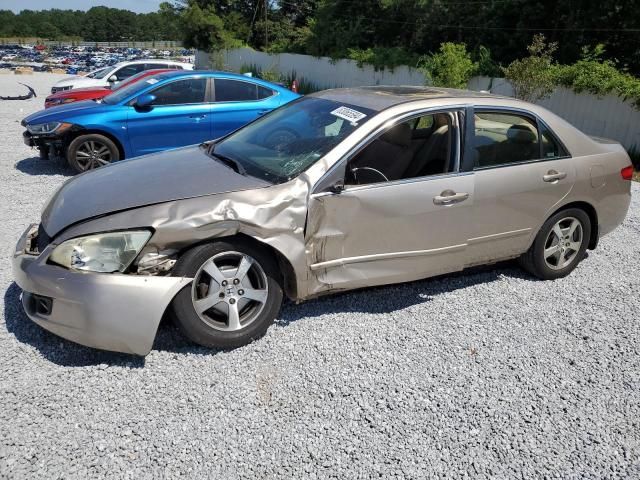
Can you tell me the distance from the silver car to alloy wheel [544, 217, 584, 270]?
1 cm

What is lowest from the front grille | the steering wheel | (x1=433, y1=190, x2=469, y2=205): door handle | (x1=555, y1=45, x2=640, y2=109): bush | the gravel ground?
the gravel ground

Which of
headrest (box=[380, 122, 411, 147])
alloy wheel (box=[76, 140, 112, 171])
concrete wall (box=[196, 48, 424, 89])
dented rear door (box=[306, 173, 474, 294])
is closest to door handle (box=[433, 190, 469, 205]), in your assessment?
dented rear door (box=[306, 173, 474, 294])

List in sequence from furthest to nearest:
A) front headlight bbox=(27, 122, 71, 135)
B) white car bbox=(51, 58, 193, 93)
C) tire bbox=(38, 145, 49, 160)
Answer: white car bbox=(51, 58, 193, 93) → tire bbox=(38, 145, 49, 160) → front headlight bbox=(27, 122, 71, 135)

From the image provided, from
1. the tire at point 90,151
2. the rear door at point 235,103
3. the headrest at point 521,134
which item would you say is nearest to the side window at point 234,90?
the rear door at point 235,103

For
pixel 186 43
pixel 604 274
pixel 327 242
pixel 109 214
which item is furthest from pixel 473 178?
pixel 186 43

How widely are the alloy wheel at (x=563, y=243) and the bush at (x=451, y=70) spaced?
37.5ft

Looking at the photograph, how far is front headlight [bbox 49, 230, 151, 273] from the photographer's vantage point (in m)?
2.94

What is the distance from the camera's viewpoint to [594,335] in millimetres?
3797

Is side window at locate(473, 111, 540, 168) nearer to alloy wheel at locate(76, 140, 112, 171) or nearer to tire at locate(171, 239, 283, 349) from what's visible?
tire at locate(171, 239, 283, 349)

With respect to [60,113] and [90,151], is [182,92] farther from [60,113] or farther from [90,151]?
[60,113]

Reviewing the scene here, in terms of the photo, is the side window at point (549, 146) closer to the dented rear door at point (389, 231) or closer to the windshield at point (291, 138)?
the dented rear door at point (389, 231)

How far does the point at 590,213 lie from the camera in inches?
183

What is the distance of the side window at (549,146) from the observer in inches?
170

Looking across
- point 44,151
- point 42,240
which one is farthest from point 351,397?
point 44,151
